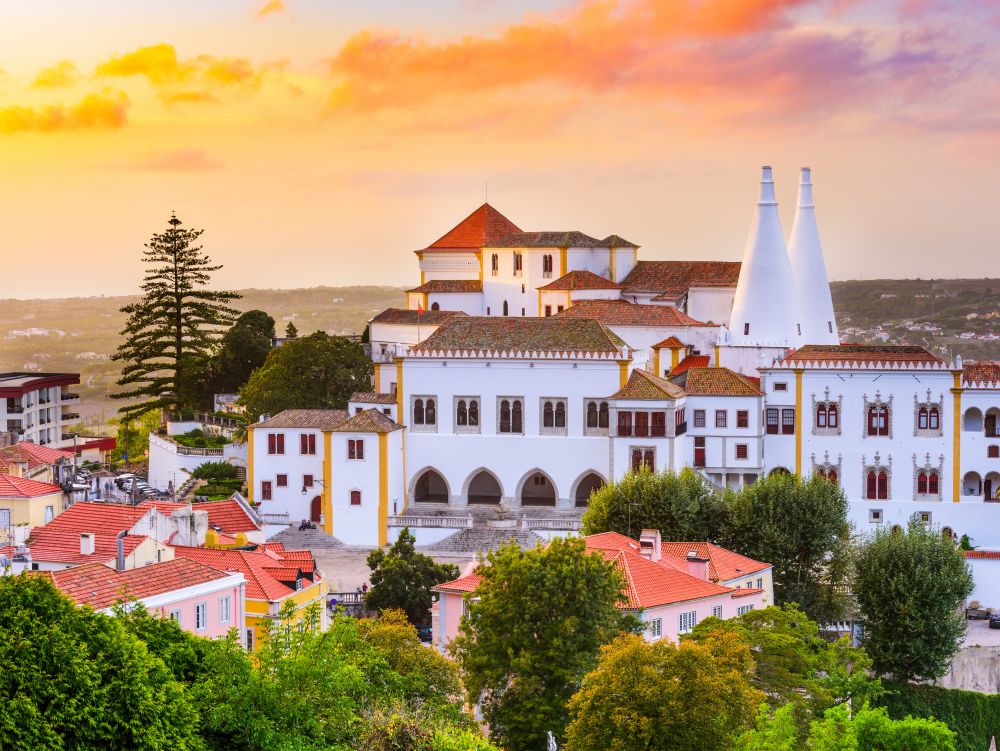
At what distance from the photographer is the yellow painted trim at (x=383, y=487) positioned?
185 ft

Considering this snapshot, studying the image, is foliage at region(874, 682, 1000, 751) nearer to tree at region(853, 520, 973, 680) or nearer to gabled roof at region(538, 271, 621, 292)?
tree at region(853, 520, 973, 680)

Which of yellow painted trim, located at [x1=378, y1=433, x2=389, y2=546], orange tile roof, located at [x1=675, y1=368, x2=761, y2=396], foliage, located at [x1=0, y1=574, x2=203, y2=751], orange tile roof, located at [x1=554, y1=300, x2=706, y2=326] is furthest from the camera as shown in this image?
orange tile roof, located at [x1=554, y1=300, x2=706, y2=326]

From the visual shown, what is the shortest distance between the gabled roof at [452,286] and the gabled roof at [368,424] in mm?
18778

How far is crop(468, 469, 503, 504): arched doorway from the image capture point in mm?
60562

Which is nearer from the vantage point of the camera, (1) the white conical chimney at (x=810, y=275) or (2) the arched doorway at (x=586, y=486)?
(2) the arched doorway at (x=586, y=486)

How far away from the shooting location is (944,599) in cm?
4741

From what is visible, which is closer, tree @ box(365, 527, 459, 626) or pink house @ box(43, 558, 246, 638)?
pink house @ box(43, 558, 246, 638)

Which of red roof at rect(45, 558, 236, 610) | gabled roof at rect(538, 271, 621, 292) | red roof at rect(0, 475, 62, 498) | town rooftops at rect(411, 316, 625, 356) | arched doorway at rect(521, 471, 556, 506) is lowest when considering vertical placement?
arched doorway at rect(521, 471, 556, 506)

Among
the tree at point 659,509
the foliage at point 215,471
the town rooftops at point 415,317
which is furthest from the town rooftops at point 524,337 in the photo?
the town rooftops at point 415,317

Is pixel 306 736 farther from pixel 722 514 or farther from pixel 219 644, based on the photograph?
pixel 722 514

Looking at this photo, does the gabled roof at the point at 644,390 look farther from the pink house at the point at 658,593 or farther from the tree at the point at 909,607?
the pink house at the point at 658,593

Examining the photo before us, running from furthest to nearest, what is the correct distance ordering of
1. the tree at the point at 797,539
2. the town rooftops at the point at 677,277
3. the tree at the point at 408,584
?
Result: the town rooftops at the point at 677,277 → the tree at the point at 797,539 → the tree at the point at 408,584

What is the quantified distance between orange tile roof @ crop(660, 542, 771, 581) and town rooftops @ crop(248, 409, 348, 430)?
15318mm

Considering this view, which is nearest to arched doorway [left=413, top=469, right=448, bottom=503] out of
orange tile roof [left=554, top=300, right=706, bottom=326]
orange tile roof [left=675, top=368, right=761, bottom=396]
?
orange tile roof [left=554, top=300, right=706, bottom=326]
